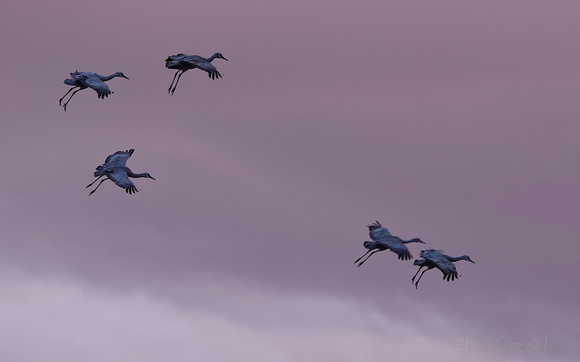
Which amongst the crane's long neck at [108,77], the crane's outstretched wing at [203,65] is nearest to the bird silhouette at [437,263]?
the crane's outstretched wing at [203,65]

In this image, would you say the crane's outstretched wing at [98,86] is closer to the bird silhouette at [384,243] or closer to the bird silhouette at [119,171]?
the bird silhouette at [119,171]

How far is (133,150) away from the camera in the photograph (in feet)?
→ 443

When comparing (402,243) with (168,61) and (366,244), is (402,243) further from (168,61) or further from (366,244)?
(168,61)

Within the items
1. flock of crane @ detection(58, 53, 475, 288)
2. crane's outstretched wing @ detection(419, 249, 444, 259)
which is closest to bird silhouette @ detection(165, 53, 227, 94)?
flock of crane @ detection(58, 53, 475, 288)

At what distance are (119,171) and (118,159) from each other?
4171 mm

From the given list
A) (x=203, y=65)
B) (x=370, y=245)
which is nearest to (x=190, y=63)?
(x=203, y=65)

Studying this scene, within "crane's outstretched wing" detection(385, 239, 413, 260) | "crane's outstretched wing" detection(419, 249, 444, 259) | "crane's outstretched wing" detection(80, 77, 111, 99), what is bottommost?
"crane's outstretched wing" detection(385, 239, 413, 260)

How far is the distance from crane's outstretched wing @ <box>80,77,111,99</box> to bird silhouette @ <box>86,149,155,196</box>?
732cm

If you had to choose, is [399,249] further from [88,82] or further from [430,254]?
[88,82]

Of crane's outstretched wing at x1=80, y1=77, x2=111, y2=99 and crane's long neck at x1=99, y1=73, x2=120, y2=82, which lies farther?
crane's long neck at x1=99, y1=73, x2=120, y2=82

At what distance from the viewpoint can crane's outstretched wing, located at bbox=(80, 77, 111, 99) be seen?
121250 millimetres

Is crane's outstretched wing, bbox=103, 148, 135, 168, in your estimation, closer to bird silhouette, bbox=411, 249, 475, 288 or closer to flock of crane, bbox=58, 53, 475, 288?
flock of crane, bbox=58, 53, 475, 288

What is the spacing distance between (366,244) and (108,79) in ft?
89.5

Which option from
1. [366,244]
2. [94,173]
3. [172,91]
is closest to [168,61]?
[172,91]
